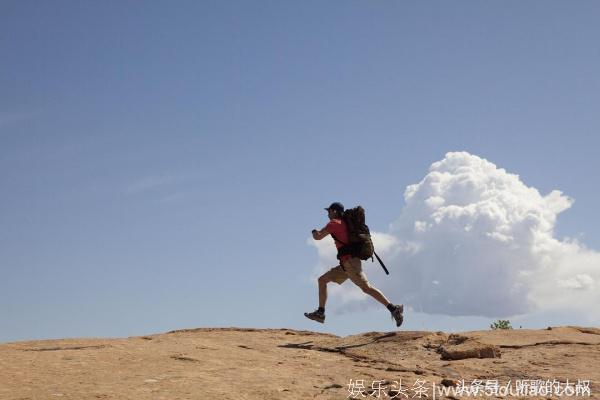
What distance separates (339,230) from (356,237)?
1.05 ft

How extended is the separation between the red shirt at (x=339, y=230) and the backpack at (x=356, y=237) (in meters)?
0.06

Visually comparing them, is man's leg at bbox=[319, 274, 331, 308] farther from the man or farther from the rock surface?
the rock surface

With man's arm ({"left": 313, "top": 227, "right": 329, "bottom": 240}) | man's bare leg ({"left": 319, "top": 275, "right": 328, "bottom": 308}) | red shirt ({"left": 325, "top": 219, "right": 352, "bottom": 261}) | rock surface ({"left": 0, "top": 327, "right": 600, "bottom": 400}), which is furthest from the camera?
man's bare leg ({"left": 319, "top": 275, "right": 328, "bottom": 308})

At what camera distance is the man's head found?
10742mm

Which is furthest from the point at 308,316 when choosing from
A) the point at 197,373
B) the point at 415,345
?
the point at 197,373

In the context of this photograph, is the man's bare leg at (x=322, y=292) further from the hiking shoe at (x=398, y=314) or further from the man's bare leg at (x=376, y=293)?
the hiking shoe at (x=398, y=314)

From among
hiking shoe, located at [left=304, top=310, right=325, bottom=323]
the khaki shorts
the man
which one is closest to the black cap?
the man

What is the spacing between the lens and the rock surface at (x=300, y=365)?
6.51 meters

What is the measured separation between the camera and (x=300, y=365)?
26.4ft

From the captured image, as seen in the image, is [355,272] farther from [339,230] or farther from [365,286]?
[339,230]

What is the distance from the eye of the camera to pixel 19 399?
20.0ft

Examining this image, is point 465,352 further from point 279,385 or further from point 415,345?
point 279,385

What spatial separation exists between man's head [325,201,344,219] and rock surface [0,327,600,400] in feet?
6.60

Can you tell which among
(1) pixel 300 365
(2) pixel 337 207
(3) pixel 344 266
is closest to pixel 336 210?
(2) pixel 337 207
